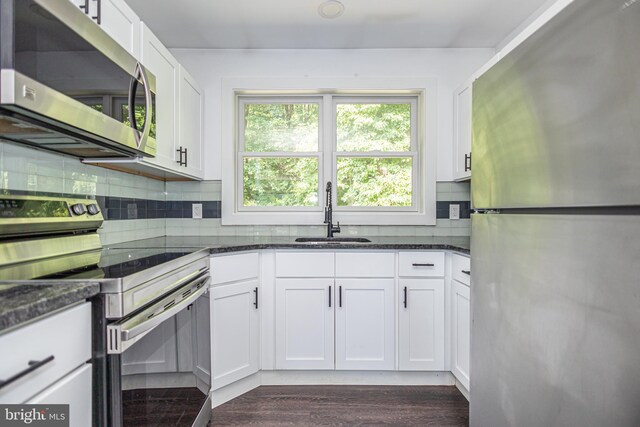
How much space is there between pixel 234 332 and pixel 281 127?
1607 millimetres

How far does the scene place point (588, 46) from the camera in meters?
0.64

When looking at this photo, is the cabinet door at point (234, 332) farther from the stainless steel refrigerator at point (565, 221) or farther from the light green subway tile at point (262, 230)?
the stainless steel refrigerator at point (565, 221)

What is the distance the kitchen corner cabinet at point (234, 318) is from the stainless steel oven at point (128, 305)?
0.18 metres

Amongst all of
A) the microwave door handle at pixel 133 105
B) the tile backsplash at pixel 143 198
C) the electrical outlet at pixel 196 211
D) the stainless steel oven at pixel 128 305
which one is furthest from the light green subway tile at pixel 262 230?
the microwave door handle at pixel 133 105

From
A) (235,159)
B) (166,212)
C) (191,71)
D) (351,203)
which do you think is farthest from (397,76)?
(166,212)

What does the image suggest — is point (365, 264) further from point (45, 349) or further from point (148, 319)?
point (45, 349)

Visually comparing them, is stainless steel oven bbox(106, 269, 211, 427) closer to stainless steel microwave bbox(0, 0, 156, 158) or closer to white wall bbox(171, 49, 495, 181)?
stainless steel microwave bbox(0, 0, 156, 158)

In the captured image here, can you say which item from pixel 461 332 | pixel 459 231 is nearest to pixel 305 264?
pixel 461 332

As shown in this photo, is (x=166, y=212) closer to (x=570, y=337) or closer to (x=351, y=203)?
(x=351, y=203)

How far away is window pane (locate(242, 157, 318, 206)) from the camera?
2.80 meters

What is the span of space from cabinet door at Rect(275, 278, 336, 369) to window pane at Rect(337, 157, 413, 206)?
2.86ft

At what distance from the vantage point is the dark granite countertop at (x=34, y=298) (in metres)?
0.67

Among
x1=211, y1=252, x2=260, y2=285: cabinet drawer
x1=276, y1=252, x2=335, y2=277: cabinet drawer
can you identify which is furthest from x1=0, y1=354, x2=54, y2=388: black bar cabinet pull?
x1=276, y1=252, x2=335, y2=277: cabinet drawer

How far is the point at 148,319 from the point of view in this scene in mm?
1117
